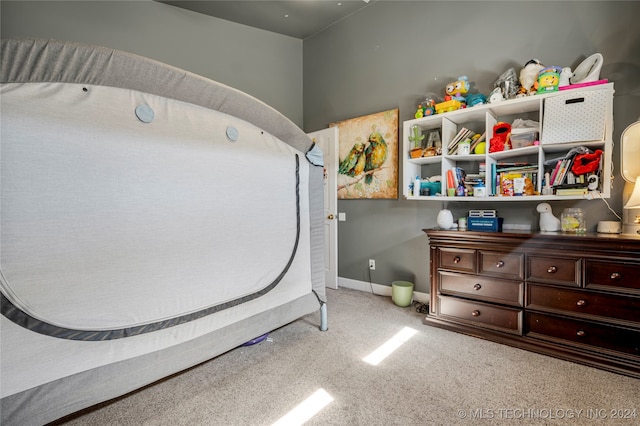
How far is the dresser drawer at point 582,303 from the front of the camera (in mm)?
1602

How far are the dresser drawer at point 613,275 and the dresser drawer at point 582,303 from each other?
61mm

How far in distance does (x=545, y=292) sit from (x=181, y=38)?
12.4 feet

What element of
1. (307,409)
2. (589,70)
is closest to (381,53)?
(589,70)

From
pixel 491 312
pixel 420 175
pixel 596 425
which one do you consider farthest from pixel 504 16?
pixel 596 425

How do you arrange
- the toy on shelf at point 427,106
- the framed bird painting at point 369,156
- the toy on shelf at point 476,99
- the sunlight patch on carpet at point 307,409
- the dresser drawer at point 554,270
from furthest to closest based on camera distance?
the framed bird painting at point 369,156, the toy on shelf at point 427,106, the toy on shelf at point 476,99, the dresser drawer at point 554,270, the sunlight patch on carpet at point 307,409

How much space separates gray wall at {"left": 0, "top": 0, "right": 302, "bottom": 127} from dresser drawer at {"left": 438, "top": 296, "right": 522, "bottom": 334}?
9.18 ft

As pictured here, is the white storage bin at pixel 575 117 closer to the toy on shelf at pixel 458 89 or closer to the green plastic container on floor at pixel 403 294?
the toy on shelf at pixel 458 89

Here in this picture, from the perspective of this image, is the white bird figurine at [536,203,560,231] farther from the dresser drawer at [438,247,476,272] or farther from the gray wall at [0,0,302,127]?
the gray wall at [0,0,302,127]

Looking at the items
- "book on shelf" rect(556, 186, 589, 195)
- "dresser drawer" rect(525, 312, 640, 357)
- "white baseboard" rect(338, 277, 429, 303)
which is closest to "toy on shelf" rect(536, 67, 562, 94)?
"book on shelf" rect(556, 186, 589, 195)

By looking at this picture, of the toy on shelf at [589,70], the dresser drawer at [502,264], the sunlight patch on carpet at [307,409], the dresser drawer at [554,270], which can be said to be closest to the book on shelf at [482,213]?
the dresser drawer at [502,264]

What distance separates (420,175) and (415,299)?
4.00ft

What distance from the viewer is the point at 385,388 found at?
1.48 m

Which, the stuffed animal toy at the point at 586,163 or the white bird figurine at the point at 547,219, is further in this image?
the white bird figurine at the point at 547,219

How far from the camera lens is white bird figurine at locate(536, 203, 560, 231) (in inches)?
79.5
